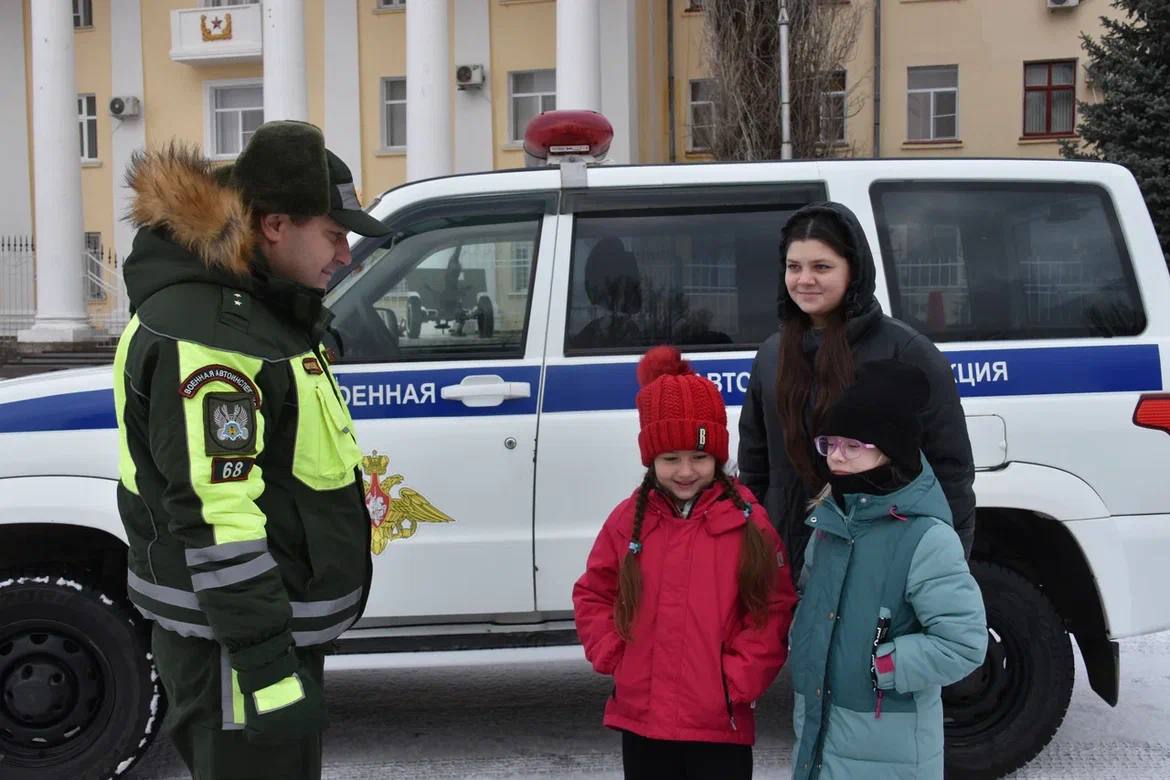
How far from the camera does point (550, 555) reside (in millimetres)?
3812

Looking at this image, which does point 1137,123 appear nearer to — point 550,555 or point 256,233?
point 550,555

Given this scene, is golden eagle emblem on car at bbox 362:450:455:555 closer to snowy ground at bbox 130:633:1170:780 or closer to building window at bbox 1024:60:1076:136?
snowy ground at bbox 130:633:1170:780

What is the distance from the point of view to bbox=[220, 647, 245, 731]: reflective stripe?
2.11 m

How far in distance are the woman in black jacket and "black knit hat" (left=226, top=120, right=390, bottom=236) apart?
123cm

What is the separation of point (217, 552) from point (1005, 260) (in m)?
2.99

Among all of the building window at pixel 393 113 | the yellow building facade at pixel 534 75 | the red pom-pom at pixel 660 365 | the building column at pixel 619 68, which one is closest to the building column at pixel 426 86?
the yellow building facade at pixel 534 75

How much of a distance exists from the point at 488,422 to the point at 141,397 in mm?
1778

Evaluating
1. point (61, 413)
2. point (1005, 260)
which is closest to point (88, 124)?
point (61, 413)

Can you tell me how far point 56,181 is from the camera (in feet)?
74.7

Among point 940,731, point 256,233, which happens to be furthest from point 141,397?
point 940,731

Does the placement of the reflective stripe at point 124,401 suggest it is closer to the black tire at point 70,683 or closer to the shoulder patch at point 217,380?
the shoulder patch at point 217,380

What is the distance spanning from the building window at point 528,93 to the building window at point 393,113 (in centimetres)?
260

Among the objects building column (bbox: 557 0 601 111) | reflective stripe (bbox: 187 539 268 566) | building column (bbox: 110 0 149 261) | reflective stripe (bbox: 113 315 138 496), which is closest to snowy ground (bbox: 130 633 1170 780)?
reflective stripe (bbox: 113 315 138 496)

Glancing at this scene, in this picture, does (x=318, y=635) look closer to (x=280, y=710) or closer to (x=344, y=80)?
(x=280, y=710)
